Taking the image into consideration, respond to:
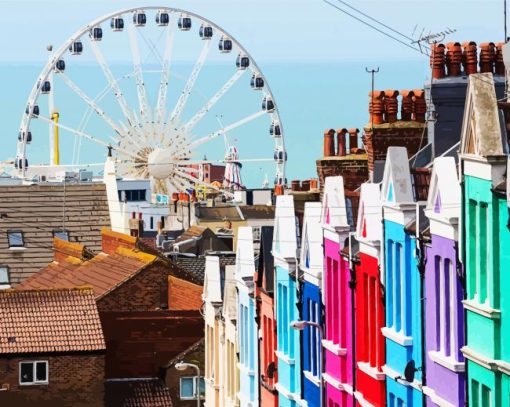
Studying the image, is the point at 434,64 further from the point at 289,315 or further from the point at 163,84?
the point at 163,84

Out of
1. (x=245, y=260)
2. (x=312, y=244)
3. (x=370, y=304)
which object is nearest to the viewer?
(x=370, y=304)

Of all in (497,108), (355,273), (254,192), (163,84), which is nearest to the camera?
(497,108)

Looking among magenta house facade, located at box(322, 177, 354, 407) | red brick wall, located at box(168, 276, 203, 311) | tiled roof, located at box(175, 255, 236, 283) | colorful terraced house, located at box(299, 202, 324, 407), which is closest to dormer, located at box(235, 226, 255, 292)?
colorful terraced house, located at box(299, 202, 324, 407)

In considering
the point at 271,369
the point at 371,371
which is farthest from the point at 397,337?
the point at 271,369

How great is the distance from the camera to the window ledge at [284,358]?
4209 centimetres

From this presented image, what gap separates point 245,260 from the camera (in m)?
48.4

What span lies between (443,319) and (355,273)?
5831 mm

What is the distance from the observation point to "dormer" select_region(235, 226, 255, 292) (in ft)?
157

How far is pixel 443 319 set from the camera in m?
30.5

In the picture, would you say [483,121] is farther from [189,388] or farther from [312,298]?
[189,388]

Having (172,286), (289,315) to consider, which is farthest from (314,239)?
(172,286)

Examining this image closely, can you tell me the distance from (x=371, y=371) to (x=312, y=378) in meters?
5.29

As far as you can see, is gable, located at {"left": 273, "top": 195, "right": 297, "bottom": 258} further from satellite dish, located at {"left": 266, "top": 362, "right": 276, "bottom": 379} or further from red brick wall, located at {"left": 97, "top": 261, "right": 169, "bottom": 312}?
red brick wall, located at {"left": 97, "top": 261, "right": 169, "bottom": 312}

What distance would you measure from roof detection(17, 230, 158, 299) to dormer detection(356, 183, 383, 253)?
38.0 m
